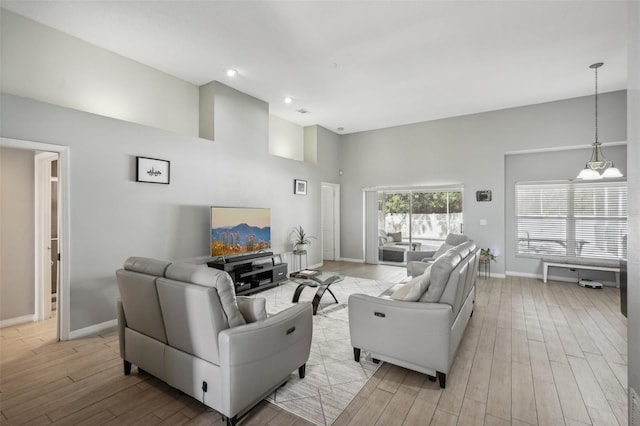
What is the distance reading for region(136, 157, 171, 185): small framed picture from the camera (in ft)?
12.0

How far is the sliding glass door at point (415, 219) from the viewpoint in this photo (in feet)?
21.3

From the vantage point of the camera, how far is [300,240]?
20.7 feet

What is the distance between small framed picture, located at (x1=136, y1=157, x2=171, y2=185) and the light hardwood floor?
6.25ft

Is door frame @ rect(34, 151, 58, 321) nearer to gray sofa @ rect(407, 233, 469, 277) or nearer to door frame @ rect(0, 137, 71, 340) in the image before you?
door frame @ rect(0, 137, 71, 340)

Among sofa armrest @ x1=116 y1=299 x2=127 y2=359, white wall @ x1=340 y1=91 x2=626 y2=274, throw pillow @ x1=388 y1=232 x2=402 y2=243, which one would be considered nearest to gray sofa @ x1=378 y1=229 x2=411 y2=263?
throw pillow @ x1=388 y1=232 x2=402 y2=243

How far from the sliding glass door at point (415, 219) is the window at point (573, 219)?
50.1 inches

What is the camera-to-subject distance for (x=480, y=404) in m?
2.01

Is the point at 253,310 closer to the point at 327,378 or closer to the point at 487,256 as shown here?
the point at 327,378

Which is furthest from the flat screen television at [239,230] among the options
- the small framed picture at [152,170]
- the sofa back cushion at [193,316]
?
the sofa back cushion at [193,316]

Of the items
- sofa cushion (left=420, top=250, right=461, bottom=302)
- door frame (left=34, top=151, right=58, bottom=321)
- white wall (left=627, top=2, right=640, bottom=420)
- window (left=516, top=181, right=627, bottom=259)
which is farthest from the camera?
window (left=516, top=181, right=627, bottom=259)

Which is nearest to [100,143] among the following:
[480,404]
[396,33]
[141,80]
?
[141,80]

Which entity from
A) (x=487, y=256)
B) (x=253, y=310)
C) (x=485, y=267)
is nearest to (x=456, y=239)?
(x=487, y=256)

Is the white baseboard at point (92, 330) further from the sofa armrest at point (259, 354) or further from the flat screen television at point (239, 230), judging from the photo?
the sofa armrest at point (259, 354)

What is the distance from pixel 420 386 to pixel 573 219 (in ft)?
17.9
